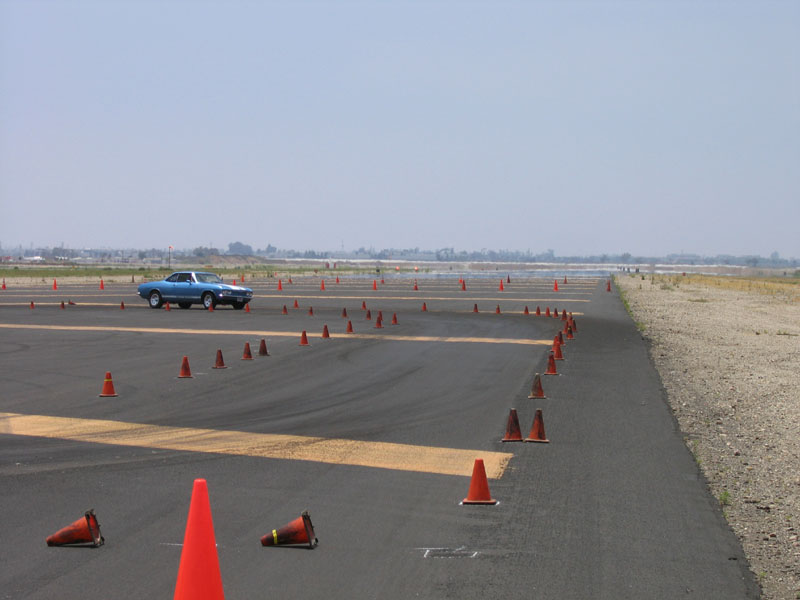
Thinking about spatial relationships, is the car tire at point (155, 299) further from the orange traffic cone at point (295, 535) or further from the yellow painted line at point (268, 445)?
the orange traffic cone at point (295, 535)

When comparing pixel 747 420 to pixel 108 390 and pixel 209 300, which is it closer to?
pixel 108 390

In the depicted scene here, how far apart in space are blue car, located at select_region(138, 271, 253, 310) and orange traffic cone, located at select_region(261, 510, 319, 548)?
2973 cm

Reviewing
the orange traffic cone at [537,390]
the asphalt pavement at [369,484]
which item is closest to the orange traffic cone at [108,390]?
the asphalt pavement at [369,484]

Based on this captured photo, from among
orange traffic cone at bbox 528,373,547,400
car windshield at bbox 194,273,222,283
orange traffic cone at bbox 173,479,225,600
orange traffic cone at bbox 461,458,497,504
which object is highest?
car windshield at bbox 194,273,222,283

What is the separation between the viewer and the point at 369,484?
8703mm

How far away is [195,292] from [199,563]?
32.3 meters

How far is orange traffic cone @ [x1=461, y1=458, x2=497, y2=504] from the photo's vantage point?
788 centimetres

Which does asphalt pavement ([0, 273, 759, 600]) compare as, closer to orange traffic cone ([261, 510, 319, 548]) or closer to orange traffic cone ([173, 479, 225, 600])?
orange traffic cone ([261, 510, 319, 548])

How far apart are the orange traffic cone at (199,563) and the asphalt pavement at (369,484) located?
782 mm

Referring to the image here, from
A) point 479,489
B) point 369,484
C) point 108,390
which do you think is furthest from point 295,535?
point 108,390

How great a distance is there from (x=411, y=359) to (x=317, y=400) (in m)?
5.67

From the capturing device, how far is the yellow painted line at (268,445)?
9641mm

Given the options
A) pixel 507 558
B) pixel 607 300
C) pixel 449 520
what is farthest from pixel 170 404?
pixel 607 300

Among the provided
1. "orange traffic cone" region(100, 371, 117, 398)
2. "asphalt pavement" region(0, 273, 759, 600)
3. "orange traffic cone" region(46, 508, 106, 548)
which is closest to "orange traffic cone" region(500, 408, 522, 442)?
"asphalt pavement" region(0, 273, 759, 600)
